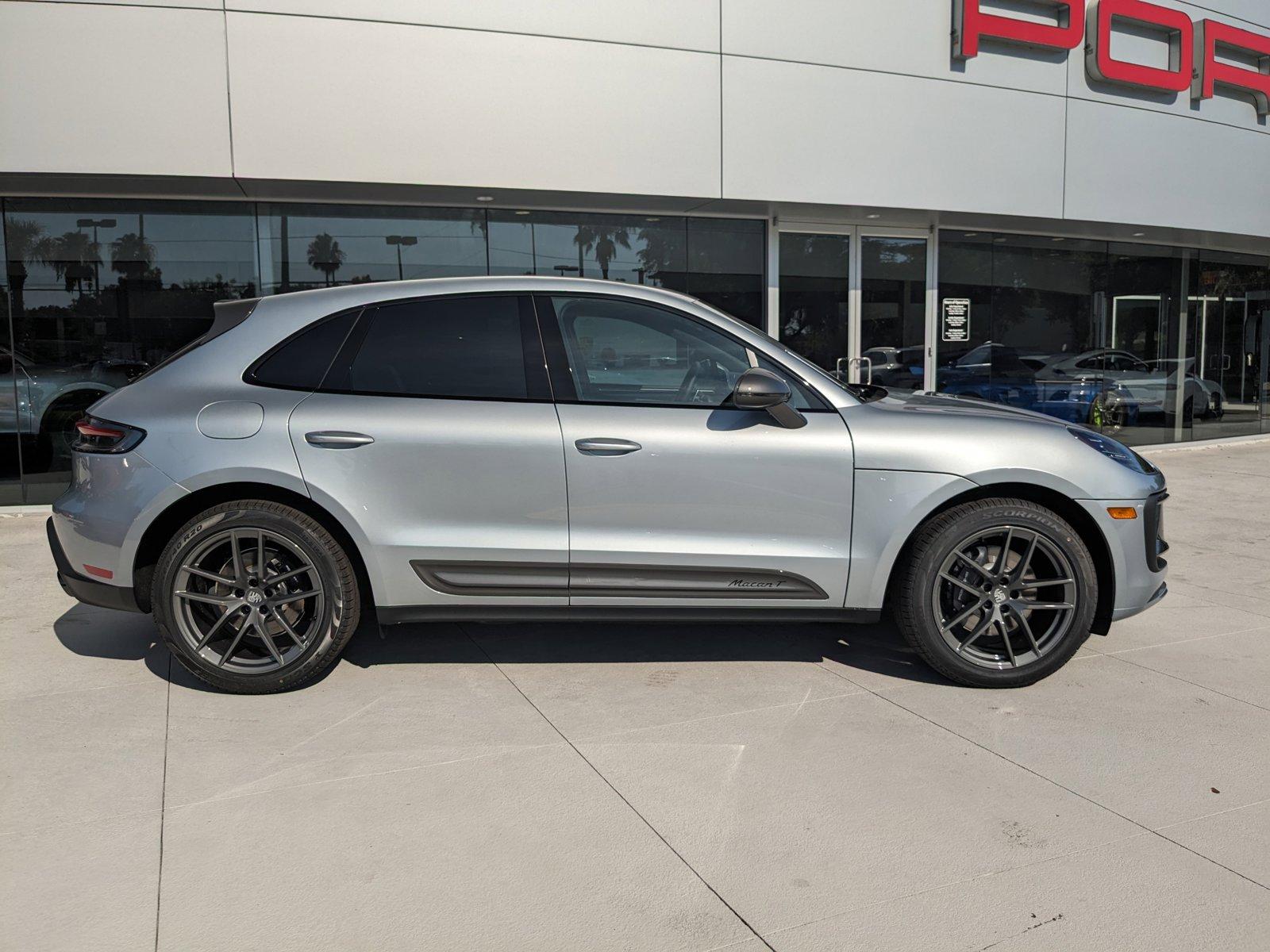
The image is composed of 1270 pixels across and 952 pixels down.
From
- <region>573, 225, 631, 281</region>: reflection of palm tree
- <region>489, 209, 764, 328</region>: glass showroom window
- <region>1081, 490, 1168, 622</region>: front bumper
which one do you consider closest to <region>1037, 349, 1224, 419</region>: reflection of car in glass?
<region>489, 209, 764, 328</region>: glass showroom window

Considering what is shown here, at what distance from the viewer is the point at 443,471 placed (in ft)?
13.7

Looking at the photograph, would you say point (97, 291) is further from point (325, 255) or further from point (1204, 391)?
point (1204, 391)

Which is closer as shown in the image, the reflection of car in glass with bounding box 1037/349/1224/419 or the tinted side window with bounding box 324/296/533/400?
the tinted side window with bounding box 324/296/533/400

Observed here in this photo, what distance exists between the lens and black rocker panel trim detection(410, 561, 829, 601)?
13.9ft

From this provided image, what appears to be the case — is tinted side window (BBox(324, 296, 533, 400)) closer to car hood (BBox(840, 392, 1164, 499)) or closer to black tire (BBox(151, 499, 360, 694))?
black tire (BBox(151, 499, 360, 694))

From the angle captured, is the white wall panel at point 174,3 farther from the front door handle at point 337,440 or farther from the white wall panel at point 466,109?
the front door handle at point 337,440

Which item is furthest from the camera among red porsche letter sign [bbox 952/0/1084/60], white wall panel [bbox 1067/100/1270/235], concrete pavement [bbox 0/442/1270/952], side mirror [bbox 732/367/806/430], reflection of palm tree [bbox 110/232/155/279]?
white wall panel [bbox 1067/100/1270/235]

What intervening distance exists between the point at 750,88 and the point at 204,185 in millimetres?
5068

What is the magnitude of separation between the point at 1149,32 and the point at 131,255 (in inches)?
445

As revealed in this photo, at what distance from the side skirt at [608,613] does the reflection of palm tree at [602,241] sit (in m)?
6.69

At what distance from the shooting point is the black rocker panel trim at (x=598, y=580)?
423 cm

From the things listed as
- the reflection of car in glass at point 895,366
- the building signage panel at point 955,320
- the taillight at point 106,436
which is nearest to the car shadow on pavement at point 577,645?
the taillight at point 106,436

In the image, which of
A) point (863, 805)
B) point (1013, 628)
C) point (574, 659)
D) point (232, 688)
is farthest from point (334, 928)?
point (1013, 628)

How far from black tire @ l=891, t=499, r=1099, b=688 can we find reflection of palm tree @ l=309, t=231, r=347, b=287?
7.19m
